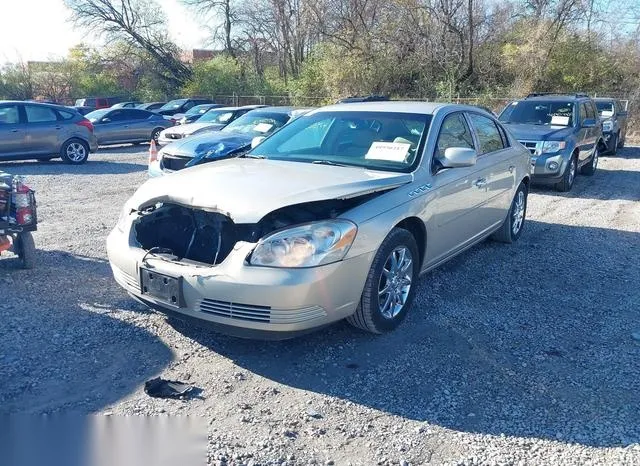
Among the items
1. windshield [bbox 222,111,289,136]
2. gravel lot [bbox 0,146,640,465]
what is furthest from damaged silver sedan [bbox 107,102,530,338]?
windshield [bbox 222,111,289,136]

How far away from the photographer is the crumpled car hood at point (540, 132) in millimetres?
10352

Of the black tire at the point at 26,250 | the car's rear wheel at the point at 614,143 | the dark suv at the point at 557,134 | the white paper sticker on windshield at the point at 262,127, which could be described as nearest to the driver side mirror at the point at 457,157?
the black tire at the point at 26,250

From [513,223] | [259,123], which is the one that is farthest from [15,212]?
[259,123]

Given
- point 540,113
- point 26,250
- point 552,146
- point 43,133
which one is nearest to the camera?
point 26,250

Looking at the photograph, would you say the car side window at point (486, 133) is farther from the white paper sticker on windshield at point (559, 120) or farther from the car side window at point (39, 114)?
the car side window at point (39, 114)

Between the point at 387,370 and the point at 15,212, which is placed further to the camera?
the point at 15,212

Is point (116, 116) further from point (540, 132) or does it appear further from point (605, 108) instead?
point (605, 108)

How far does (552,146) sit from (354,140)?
21.1 ft

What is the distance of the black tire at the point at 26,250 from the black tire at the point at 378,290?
3391 millimetres

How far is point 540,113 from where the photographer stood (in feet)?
37.4

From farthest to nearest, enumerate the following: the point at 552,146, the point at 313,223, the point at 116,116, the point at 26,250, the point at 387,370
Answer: the point at 116,116
the point at 552,146
the point at 26,250
the point at 387,370
the point at 313,223

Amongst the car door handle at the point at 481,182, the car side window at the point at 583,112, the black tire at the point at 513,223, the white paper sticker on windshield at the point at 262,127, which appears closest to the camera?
the car door handle at the point at 481,182

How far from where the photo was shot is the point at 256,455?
2861mm

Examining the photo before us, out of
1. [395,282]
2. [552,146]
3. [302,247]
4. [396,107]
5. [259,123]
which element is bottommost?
[395,282]
